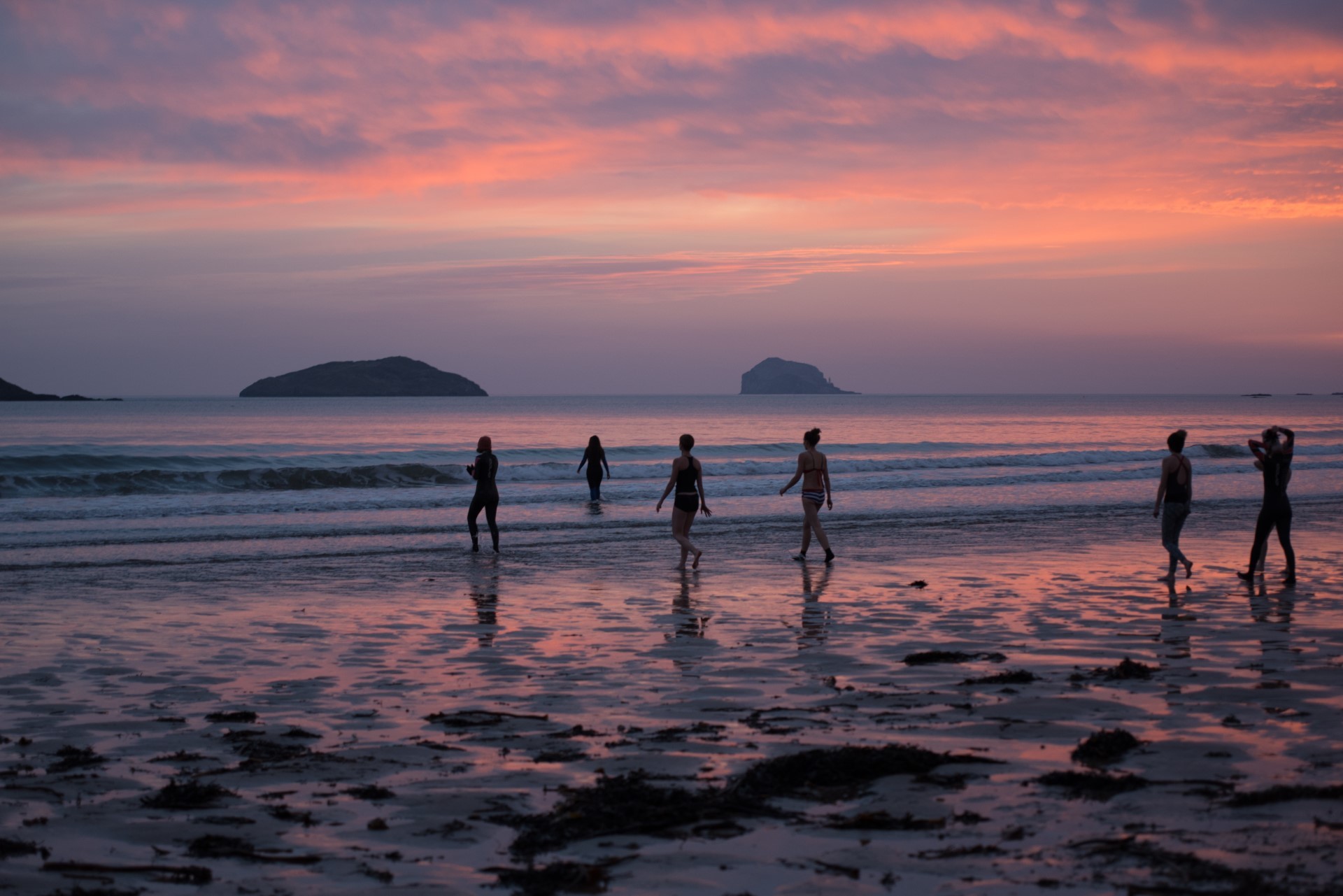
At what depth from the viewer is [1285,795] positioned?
5094 mm

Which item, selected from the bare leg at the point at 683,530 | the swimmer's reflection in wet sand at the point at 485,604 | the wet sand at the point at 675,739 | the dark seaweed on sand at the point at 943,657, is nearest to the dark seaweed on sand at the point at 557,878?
the wet sand at the point at 675,739

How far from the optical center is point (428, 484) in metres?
37.1

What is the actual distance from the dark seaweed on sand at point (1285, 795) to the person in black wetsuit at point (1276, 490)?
844cm

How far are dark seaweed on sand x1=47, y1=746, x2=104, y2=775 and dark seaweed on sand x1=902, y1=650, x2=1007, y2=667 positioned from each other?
5539 millimetres

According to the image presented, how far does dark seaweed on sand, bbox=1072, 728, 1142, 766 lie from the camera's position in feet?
18.9

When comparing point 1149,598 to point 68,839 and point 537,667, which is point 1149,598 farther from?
point 68,839

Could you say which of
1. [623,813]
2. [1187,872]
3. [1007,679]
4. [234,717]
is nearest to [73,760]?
[234,717]

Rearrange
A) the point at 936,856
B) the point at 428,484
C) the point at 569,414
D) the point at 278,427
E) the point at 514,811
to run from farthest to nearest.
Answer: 1. the point at 569,414
2. the point at 278,427
3. the point at 428,484
4. the point at 514,811
5. the point at 936,856

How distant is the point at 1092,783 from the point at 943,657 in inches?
133

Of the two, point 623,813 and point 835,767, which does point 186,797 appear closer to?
point 623,813

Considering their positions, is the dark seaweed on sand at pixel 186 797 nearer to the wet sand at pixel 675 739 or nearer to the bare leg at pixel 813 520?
the wet sand at pixel 675 739

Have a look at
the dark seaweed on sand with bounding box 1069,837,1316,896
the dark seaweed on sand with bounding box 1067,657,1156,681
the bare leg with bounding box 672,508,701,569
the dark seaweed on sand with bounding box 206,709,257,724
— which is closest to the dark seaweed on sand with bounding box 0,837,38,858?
the dark seaweed on sand with bounding box 206,709,257,724

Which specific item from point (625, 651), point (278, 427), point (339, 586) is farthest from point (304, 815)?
point (278, 427)

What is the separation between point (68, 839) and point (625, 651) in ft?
16.2
